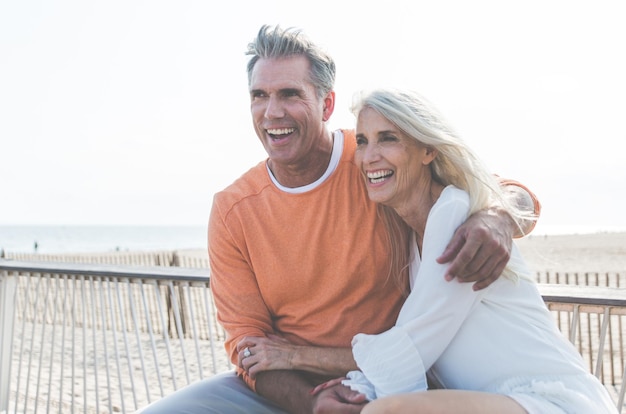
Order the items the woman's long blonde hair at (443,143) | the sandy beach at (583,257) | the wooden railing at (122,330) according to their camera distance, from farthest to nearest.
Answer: the sandy beach at (583,257)
the wooden railing at (122,330)
the woman's long blonde hair at (443,143)

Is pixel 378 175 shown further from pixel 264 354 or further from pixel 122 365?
pixel 122 365

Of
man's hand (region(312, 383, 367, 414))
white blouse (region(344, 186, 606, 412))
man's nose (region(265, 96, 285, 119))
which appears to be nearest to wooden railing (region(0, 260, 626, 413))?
white blouse (region(344, 186, 606, 412))

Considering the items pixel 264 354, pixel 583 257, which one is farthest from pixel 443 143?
pixel 583 257

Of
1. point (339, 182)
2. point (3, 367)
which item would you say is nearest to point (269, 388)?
point (339, 182)

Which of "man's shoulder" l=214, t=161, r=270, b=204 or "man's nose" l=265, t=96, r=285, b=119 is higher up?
"man's nose" l=265, t=96, r=285, b=119

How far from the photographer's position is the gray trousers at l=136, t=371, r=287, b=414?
2291 mm

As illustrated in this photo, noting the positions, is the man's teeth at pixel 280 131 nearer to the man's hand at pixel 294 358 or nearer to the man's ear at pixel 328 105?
the man's ear at pixel 328 105

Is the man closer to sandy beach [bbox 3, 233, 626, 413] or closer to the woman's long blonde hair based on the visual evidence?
the woman's long blonde hair

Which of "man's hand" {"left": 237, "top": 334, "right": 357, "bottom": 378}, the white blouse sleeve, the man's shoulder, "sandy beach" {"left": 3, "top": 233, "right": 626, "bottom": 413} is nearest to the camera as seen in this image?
the white blouse sleeve

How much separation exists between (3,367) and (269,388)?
268 cm

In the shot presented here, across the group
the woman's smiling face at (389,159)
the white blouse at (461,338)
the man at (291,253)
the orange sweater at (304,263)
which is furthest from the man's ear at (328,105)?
the white blouse at (461,338)

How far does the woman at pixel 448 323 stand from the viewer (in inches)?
67.3

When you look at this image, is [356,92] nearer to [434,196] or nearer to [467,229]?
[434,196]

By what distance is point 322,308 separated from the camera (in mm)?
2363
